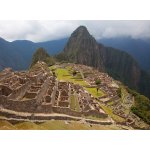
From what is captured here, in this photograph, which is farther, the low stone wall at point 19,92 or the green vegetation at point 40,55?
the green vegetation at point 40,55

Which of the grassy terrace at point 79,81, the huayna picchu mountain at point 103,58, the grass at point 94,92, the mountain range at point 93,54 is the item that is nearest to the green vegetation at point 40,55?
the mountain range at point 93,54

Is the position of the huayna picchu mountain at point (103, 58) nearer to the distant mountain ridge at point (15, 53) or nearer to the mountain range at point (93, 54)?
the mountain range at point (93, 54)

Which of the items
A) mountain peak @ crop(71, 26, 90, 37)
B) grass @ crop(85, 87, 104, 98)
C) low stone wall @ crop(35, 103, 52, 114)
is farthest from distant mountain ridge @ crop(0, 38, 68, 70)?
mountain peak @ crop(71, 26, 90, 37)

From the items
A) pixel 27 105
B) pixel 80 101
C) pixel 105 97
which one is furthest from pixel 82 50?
pixel 27 105

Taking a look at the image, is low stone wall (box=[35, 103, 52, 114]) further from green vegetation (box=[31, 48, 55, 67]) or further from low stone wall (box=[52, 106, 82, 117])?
green vegetation (box=[31, 48, 55, 67])

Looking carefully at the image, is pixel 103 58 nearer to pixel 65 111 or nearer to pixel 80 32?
pixel 80 32

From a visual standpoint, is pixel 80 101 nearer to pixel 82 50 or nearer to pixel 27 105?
pixel 27 105

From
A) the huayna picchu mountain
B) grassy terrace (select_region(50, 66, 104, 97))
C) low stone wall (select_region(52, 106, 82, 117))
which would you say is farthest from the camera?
the huayna picchu mountain

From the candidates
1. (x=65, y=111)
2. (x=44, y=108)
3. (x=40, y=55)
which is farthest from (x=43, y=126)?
(x=40, y=55)
